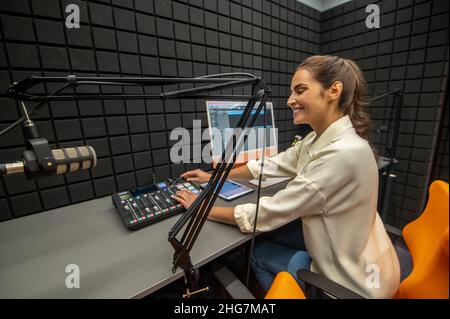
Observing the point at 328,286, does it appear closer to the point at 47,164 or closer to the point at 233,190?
the point at 233,190

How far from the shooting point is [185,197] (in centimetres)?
80

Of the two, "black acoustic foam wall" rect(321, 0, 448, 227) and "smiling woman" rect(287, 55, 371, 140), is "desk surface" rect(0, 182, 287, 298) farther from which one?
"black acoustic foam wall" rect(321, 0, 448, 227)

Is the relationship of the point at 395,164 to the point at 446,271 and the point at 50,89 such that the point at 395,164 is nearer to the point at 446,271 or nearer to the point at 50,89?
the point at 446,271

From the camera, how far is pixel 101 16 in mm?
833

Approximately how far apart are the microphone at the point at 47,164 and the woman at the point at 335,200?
1.52 ft

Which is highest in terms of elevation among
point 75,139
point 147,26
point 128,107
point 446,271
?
point 147,26

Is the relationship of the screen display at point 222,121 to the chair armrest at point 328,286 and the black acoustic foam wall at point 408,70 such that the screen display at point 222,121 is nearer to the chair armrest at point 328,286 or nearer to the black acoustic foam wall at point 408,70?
the chair armrest at point 328,286

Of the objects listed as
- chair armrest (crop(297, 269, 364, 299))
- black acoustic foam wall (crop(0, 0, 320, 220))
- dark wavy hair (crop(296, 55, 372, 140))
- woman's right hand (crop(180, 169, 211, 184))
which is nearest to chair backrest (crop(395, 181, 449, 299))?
chair armrest (crop(297, 269, 364, 299))

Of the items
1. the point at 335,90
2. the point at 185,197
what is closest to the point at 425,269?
the point at 335,90

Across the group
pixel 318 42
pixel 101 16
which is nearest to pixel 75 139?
pixel 101 16

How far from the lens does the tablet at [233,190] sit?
0.91 metres

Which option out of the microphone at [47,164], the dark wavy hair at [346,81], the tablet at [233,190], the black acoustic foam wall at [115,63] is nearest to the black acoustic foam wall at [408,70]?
the black acoustic foam wall at [115,63]

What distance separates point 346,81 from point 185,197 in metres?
0.74

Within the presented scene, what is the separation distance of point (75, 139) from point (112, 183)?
24cm
